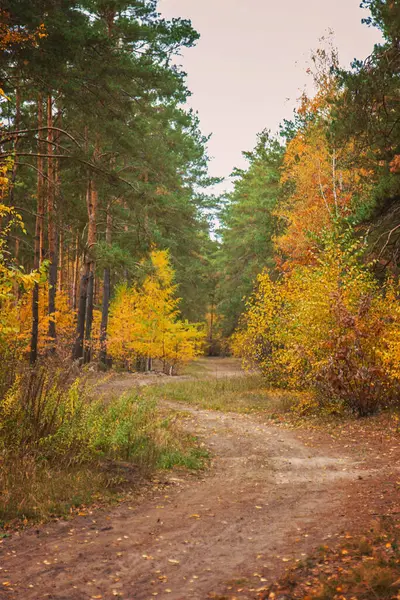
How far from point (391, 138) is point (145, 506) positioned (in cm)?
1000

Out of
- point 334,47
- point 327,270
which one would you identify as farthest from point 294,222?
point 327,270

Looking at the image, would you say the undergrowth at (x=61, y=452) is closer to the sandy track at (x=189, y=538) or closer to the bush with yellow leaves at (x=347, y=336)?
the sandy track at (x=189, y=538)

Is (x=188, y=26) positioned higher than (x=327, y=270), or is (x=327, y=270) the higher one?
(x=188, y=26)

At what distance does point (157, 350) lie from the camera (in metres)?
26.3

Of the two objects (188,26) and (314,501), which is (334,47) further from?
(314,501)

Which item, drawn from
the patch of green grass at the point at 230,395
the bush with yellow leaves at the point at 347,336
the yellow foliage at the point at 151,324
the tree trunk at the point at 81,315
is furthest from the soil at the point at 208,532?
the yellow foliage at the point at 151,324

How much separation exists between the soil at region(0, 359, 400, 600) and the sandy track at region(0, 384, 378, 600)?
11mm

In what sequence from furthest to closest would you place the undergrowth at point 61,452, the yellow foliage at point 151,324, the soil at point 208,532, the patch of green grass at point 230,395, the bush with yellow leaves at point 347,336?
the yellow foliage at point 151,324 < the patch of green grass at point 230,395 < the bush with yellow leaves at point 347,336 < the undergrowth at point 61,452 < the soil at point 208,532

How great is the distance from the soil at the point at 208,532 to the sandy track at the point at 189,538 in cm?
1

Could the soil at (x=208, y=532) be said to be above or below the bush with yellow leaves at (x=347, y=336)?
below

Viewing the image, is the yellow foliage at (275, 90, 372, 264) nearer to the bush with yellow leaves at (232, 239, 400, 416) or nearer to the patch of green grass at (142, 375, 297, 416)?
the patch of green grass at (142, 375, 297, 416)

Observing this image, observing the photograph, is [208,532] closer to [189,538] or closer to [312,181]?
[189,538]

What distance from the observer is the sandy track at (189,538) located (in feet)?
14.7

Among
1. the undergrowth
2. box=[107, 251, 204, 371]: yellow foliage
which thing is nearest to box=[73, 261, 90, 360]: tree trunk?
box=[107, 251, 204, 371]: yellow foliage
